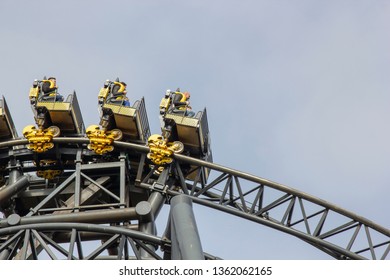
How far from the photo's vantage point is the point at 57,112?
19469mm

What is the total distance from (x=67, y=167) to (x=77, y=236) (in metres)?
4.44

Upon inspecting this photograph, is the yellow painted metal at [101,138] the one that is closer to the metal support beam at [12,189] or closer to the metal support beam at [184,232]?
the metal support beam at [12,189]

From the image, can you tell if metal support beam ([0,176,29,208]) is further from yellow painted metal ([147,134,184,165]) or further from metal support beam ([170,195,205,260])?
metal support beam ([170,195,205,260])

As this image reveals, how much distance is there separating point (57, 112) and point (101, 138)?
117 cm

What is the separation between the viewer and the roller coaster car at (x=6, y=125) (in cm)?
1981

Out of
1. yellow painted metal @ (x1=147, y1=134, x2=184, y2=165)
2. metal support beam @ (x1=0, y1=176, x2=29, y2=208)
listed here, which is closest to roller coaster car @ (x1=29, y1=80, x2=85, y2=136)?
metal support beam @ (x1=0, y1=176, x2=29, y2=208)

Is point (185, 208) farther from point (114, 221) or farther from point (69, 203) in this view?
point (69, 203)

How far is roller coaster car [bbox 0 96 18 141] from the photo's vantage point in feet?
65.0

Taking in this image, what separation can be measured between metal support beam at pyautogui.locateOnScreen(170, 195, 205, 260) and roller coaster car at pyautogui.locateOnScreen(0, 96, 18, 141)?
7.18 m

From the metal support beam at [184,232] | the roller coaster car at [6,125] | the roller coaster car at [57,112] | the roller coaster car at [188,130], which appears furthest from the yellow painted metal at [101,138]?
the metal support beam at [184,232]

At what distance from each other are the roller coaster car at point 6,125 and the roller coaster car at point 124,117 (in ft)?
6.54

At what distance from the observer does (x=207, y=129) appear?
65.6 ft
